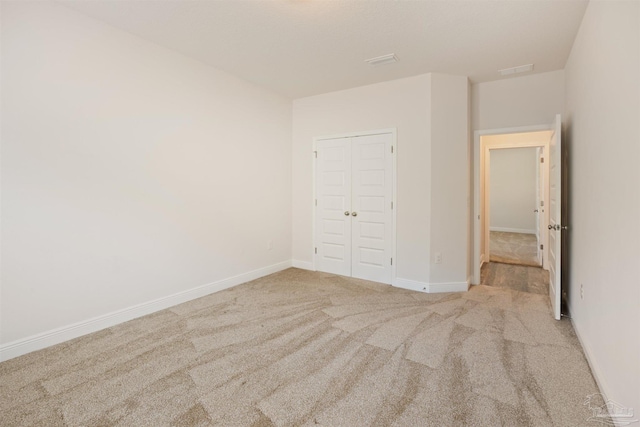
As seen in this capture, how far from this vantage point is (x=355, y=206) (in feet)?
14.8

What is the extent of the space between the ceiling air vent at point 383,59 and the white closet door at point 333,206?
122 centimetres

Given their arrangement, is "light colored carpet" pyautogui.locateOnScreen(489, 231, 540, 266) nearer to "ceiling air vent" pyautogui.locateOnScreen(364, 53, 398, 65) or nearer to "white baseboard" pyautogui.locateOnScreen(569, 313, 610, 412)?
"white baseboard" pyautogui.locateOnScreen(569, 313, 610, 412)

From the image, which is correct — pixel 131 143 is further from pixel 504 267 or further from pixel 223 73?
pixel 504 267

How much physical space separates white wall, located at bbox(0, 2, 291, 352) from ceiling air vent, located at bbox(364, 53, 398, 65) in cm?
175

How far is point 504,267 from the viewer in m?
5.19

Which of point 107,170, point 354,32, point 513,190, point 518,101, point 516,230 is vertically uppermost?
point 354,32

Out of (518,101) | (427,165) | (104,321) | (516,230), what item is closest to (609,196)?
(427,165)

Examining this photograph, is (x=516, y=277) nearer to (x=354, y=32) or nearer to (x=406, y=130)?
(x=406, y=130)

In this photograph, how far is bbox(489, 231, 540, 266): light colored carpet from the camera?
223 inches

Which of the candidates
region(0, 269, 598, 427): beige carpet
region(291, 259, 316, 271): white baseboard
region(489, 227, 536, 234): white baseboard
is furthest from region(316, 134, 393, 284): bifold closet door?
region(489, 227, 536, 234): white baseboard

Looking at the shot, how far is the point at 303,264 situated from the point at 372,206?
1.55 metres

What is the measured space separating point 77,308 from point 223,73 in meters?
3.00

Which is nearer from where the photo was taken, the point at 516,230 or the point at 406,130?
the point at 406,130

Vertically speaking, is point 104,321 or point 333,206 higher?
point 333,206
